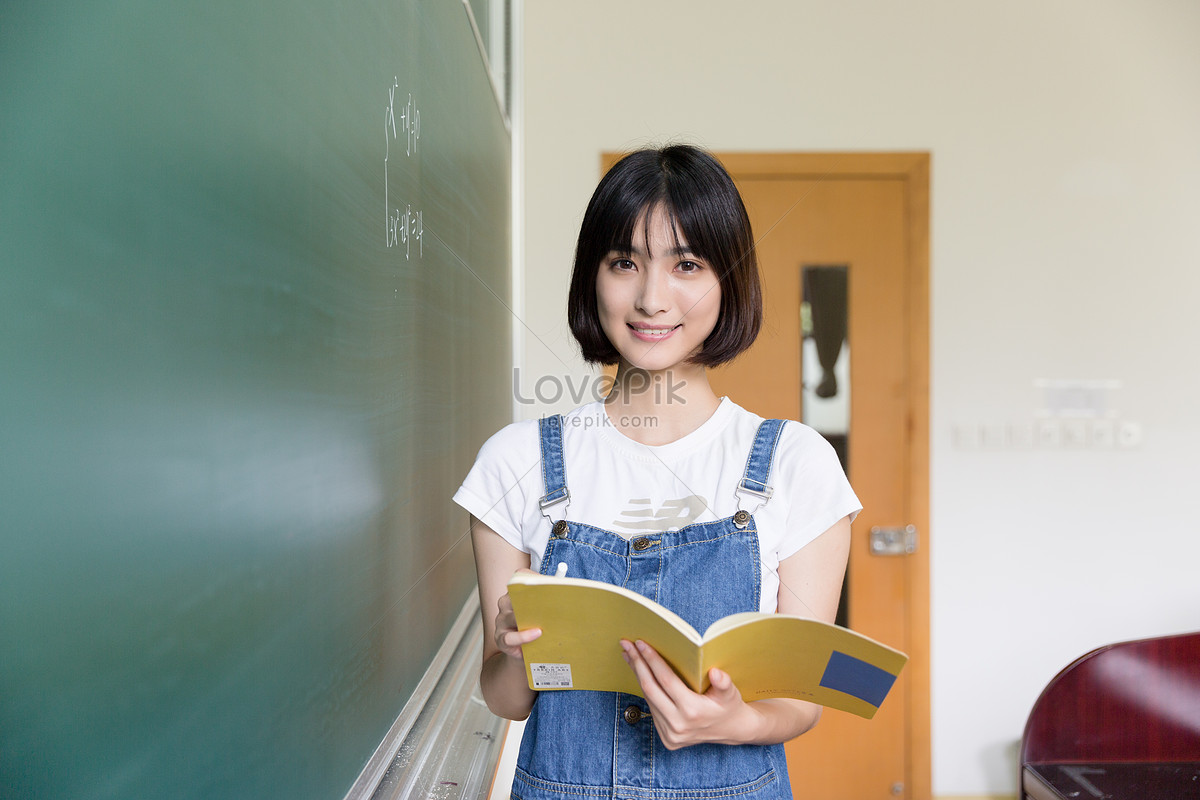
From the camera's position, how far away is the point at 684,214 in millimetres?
812

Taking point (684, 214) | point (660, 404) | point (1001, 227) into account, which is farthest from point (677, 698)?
point (1001, 227)

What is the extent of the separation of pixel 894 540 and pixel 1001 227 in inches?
39.8

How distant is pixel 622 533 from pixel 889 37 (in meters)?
2.14

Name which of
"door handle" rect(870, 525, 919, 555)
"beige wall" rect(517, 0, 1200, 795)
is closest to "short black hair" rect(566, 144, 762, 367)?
"beige wall" rect(517, 0, 1200, 795)

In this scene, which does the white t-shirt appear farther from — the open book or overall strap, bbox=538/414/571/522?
the open book

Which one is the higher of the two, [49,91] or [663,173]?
[663,173]

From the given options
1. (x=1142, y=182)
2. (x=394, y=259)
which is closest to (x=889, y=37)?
(x=1142, y=182)

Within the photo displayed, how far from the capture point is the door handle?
7.79 ft

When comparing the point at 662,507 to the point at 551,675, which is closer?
the point at 551,675

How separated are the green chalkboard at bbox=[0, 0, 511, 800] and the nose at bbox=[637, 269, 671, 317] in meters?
0.27

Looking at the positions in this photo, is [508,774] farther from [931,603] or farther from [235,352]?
[931,603]

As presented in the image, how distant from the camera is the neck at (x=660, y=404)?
0.89 meters

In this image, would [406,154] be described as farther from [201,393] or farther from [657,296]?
[201,393]

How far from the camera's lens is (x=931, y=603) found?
93.8 inches
